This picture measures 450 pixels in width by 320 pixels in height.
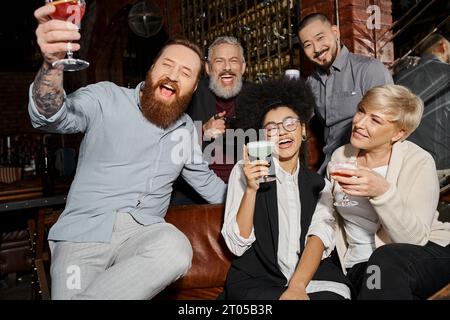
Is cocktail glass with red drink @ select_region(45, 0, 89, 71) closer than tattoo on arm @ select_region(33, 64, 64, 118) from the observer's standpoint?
Yes

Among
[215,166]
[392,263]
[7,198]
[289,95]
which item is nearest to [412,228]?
[392,263]

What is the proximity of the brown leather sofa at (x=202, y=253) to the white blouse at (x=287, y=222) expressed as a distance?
288mm

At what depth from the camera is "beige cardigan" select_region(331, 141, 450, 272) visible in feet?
5.26

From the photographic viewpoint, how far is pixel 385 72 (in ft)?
8.53

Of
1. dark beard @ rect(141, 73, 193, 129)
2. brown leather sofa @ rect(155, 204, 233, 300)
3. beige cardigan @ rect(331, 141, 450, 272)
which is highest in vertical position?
dark beard @ rect(141, 73, 193, 129)

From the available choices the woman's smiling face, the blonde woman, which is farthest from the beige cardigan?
the woman's smiling face

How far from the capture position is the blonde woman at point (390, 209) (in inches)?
62.3

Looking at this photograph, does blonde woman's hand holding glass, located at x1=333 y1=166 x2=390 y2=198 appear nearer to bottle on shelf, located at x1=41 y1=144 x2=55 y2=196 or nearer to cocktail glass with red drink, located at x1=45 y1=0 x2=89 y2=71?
cocktail glass with red drink, located at x1=45 y1=0 x2=89 y2=71

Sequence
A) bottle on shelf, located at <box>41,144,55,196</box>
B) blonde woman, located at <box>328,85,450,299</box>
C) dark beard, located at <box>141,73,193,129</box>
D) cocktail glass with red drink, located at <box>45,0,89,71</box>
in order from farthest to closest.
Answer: bottle on shelf, located at <box>41,144,55,196</box> → dark beard, located at <box>141,73,193,129</box> → blonde woman, located at <box>328,85,450,299</box> → cocktail glass with red drink, located at <box>45,0,89,71</box>

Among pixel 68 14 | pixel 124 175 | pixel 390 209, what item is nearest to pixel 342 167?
pixel 390 209

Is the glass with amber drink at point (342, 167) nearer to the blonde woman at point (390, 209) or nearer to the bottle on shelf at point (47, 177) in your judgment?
the blonde woman at point (390, 209)

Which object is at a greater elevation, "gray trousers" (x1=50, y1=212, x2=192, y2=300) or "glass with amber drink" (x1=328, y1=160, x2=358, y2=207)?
"glass with amber drink" (x1=328, y1=160, x2=358, y2=207)

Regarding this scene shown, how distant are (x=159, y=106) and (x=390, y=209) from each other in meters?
1.22
